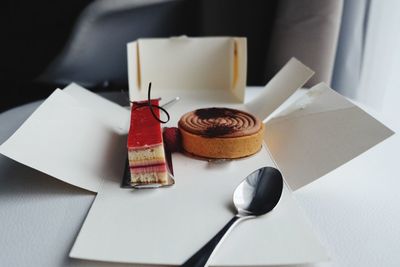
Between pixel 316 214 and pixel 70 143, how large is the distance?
1.16 ft

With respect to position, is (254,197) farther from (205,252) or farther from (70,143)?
(70,143)

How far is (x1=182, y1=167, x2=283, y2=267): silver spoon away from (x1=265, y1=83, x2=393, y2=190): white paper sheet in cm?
4

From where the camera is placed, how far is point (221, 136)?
0.60m

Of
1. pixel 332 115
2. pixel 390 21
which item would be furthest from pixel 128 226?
pixel 390 21

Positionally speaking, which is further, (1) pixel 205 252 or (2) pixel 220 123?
(2) pixel 220 123

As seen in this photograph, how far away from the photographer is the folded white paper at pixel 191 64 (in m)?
0.88

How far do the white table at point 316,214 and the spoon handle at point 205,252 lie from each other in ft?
0.28

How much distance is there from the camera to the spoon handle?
0.37 m

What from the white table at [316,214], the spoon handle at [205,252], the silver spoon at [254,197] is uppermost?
the spoon handle at [205,252]

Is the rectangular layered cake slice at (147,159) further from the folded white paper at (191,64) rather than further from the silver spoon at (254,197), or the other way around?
the folded white paper at (191,64)

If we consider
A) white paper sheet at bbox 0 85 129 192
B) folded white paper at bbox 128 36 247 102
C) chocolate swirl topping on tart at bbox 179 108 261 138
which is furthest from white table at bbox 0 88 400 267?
folded white paper at bbox 128 36 247 102

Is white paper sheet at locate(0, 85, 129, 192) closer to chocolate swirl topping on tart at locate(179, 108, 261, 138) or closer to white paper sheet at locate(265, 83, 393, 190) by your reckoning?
chocolate swirl topping on tart at locate(179, 108, 261, 138)

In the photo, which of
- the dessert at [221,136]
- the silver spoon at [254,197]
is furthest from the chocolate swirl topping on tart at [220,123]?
the silver spoon at [254,197]

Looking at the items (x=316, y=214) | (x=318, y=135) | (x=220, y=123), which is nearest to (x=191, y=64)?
(x=220, y=123)
